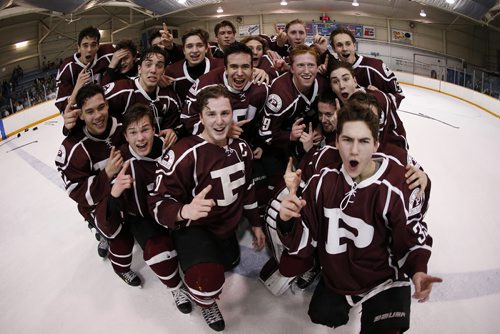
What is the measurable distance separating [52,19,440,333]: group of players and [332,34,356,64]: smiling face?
2cm

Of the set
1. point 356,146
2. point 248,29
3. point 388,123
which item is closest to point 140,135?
point 356,146

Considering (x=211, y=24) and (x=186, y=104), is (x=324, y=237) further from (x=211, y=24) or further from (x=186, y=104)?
(x=211, y=24)

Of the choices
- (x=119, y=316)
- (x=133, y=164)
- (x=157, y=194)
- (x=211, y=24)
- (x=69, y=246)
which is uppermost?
(x=211, y=24)

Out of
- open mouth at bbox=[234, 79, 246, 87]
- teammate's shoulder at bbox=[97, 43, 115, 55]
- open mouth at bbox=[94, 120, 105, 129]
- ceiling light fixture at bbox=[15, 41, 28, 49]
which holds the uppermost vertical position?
ceiling light fixture at bbox=[15, 41, 28, 49]

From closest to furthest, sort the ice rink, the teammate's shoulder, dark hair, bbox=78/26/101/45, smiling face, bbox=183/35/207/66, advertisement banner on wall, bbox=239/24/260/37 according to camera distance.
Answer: the ice rink < smiling face, bbox=183/35/207/66 < dark hair, bbox=78/26/101/45 < the teammate's shoulder < advertisement banner on wall, bbox=239/24/260/37

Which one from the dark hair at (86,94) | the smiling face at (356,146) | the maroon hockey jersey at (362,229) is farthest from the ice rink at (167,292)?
the dark hair at (86,94)

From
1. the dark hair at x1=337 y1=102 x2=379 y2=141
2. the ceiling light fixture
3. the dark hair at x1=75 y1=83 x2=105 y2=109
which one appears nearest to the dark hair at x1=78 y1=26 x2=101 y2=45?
the dark hair at x1=75 y1=83 x2=105 y2=109

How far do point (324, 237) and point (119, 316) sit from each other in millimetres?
1622

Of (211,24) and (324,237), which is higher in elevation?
(211,24)

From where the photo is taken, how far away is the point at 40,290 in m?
2.80

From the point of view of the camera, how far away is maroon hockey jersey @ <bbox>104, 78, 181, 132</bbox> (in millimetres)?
3104

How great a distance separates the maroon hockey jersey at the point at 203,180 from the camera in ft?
7.23

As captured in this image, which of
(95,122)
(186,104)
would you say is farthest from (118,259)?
(186,104)

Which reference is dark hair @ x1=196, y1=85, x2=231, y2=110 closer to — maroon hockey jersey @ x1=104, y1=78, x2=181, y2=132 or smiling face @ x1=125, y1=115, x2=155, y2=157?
smiling face @ x1=125, y1=115, x2=155, y2=157
